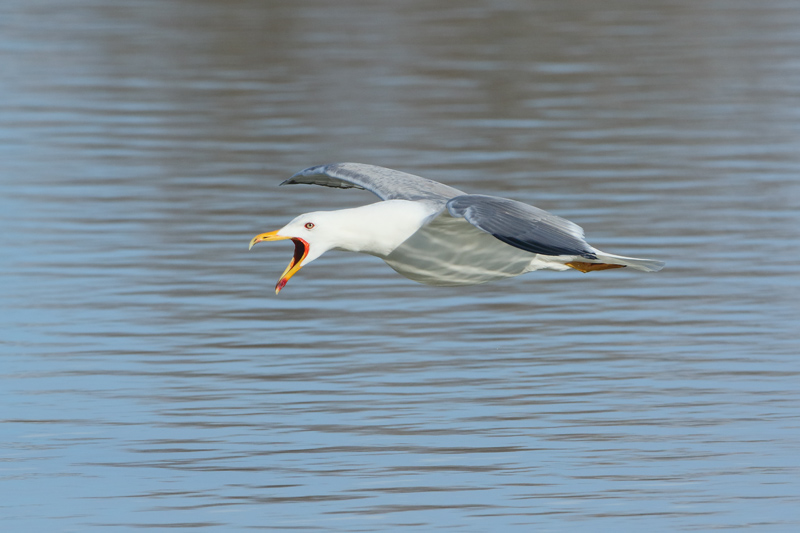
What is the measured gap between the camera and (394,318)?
1429cm

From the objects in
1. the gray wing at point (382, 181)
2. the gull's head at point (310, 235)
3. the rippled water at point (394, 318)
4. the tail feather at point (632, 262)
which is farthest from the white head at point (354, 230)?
the rippled water at point (394, 318)

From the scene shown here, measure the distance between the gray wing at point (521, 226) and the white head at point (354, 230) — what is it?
1.60 feet

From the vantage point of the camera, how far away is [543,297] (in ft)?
49.1

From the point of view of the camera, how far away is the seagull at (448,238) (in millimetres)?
9758

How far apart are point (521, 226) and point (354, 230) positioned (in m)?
1.04

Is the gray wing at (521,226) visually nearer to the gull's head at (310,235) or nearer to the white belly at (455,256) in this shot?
the white belly at (455,256)

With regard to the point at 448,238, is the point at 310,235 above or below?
above

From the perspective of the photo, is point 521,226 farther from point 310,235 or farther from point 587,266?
point 587,266

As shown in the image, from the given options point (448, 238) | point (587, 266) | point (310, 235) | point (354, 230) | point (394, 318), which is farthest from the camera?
point (394, 318)

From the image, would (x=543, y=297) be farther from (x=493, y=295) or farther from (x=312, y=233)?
(x=312, y=233)

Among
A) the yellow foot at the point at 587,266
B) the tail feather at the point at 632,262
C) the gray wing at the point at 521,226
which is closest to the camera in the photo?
the gray wing at the point at 521,226

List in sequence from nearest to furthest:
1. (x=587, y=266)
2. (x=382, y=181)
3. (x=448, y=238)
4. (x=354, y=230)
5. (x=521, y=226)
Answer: (x=521, y=226), (x=354, y=230), (x=448, y=238), (x=587, y=266), (x=382, y=181)

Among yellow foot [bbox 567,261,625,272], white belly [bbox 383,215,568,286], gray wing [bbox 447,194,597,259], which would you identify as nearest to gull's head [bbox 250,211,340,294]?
white belly [bbox 383,215,568,286]

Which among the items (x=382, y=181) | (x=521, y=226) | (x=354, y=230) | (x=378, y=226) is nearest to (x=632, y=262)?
(x=521, y=226)
